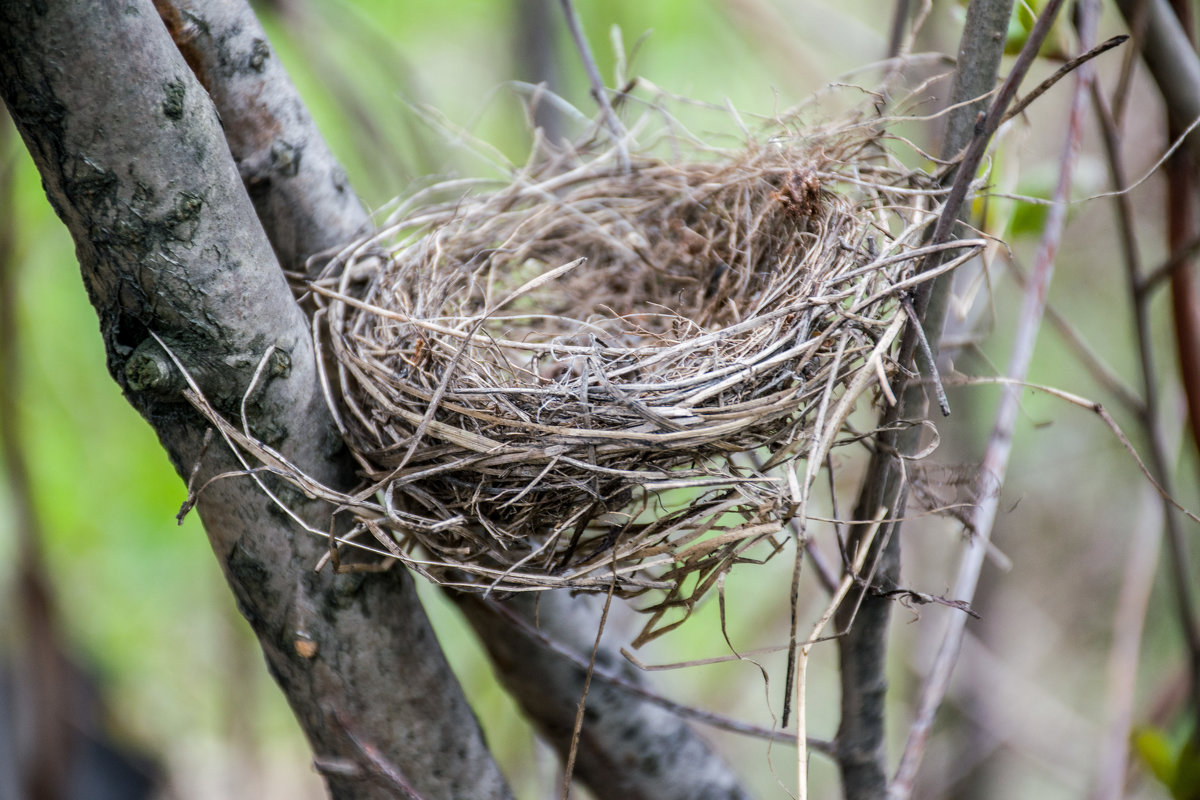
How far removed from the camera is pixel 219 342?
57cm

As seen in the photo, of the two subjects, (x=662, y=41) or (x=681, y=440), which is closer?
(x=681, y=440)

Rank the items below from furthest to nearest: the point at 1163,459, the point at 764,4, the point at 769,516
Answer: the point at 764,4, the point at 1163,459, the point at 769,516

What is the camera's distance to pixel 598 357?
2.05ft

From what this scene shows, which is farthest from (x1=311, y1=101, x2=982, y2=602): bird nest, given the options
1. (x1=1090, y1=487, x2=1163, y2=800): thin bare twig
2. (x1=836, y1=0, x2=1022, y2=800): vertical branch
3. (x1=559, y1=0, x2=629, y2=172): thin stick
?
(x1=1090, y1=487, x2=1163, y2=800): thin bare twig

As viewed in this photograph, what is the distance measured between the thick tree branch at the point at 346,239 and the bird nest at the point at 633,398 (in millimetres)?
59

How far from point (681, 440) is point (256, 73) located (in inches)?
18.7

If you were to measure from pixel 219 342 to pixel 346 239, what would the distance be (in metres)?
0.24

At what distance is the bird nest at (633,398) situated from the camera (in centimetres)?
57

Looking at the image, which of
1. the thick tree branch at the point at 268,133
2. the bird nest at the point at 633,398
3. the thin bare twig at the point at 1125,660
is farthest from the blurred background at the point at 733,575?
the bird nest at the point at 633,398

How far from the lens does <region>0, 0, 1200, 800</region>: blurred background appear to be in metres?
1.70

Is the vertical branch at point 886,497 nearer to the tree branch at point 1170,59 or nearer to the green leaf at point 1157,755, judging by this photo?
the tree branch at point 1170,59

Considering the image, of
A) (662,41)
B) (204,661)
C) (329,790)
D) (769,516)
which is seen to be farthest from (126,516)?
(769,516)

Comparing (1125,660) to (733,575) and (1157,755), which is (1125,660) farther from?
(733,575)

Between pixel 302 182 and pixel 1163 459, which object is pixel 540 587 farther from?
pixel 1163 459
